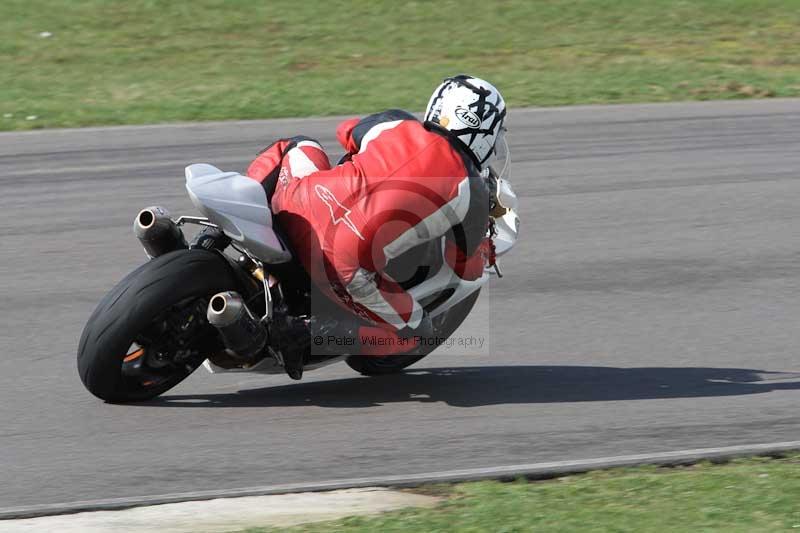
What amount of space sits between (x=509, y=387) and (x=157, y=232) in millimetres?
1894

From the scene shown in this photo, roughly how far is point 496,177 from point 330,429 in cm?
144

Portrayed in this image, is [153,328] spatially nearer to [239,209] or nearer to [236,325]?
[236,325]

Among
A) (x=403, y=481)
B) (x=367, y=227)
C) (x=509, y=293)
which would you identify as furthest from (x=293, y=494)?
(x=509, y=293)

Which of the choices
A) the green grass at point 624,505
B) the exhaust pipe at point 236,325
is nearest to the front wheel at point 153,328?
the exhaust pipe at point 236,325

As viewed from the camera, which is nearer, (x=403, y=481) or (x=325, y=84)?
(x=403, y=481)

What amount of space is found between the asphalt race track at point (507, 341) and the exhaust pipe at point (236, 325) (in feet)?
1.23

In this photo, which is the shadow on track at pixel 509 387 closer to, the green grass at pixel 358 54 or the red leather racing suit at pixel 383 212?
the red leather racing suit at pixel 383 212

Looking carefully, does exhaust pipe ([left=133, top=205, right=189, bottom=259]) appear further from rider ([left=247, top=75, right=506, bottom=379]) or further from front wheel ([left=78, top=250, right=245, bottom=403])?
rider ([left=247, top=75, right=506, bottom=379])

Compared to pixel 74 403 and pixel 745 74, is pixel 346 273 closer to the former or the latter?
pixel 74 403

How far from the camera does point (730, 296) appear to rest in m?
8.07

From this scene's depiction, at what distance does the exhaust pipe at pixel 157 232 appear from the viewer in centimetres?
576

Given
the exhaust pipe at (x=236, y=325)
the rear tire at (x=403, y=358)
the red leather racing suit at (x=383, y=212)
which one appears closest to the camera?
the exhaust pipe at (x=236, y=325)

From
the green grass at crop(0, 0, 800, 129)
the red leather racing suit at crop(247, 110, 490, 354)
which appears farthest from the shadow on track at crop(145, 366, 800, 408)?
the green grass at crop(0, 0, 800, 129)

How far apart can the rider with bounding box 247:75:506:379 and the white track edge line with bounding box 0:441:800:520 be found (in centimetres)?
90
